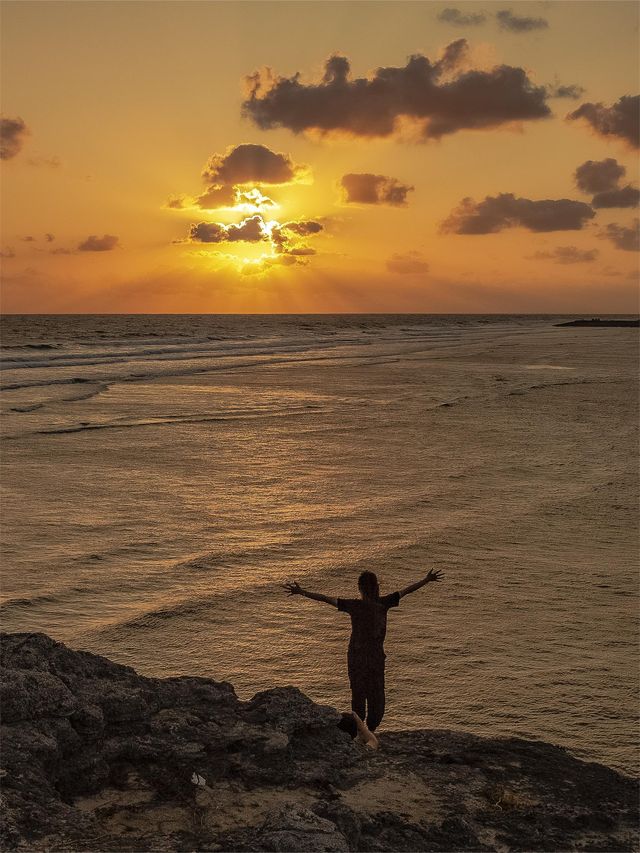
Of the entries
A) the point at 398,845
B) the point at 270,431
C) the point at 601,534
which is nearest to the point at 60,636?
the point at 398,845

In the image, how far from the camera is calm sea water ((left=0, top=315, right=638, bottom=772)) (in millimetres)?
8352

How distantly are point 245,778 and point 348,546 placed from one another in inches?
269

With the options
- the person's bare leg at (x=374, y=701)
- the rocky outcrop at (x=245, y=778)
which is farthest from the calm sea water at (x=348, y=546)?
the rocky outcrop at (x=245, y=778)

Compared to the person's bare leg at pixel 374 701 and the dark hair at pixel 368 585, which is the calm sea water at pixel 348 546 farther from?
the dark hair at pixel 368 585

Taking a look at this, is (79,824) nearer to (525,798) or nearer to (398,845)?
(398,845)

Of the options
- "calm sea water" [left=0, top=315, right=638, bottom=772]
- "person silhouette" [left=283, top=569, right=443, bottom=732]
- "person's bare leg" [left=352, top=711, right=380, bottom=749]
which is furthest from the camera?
"calm sea water" [left=0, top=315, right=638, bottom=772]

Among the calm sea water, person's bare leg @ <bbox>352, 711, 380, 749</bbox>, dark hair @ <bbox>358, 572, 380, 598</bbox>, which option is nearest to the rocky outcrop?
person's bare leg @ <bbox>352, 711, 380, 749</bbox>

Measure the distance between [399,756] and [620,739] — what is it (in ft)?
6.95

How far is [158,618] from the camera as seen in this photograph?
9.66 meters

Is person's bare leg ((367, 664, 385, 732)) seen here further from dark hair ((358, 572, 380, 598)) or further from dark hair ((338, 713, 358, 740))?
dark hair ((358, 572, 380, 598))

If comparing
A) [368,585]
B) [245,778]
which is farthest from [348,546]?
[245,778]

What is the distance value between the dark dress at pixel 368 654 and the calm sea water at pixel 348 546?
63 centimetres

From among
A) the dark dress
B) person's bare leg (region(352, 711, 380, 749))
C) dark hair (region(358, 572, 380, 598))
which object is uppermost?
dark hair (region(358, 572, 380, 598))

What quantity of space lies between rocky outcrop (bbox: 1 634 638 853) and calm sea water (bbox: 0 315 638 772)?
1239 millimetres
